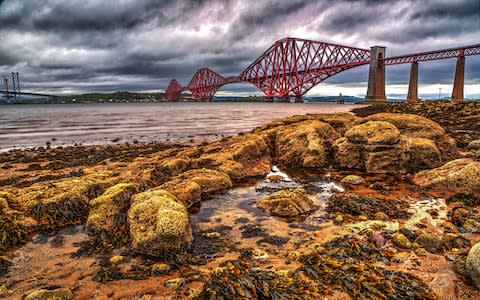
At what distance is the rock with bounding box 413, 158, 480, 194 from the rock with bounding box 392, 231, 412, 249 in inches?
132

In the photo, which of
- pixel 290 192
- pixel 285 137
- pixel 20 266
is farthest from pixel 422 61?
pixel 20 266

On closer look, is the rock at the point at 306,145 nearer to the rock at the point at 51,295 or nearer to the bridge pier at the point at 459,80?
the rock at the point at 51,295

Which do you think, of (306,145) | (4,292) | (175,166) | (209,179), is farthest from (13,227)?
(306,145)

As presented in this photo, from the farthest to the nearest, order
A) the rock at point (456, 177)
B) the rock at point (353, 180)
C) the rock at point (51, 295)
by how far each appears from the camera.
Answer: the rock at point (353, 180), the rock at point (456, 177), the rock at point (51, 295)

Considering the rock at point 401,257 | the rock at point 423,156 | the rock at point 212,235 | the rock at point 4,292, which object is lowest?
the rock at point 4,292

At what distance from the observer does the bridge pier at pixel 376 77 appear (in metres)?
69.6

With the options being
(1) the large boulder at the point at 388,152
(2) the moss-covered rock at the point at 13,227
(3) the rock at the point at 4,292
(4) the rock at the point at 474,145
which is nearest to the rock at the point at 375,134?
(1) the large boulder at the point at 388,152

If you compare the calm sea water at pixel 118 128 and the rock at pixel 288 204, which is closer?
the rock at pixel 288 204

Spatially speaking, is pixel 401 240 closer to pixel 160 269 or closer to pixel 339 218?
pixel 339 218

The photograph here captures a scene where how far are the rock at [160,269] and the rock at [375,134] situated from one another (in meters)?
7.94

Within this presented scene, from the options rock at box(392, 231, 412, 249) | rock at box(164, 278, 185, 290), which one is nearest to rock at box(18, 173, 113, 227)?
rock at box(164, 278, 185, 290)

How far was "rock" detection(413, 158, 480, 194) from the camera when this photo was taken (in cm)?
642

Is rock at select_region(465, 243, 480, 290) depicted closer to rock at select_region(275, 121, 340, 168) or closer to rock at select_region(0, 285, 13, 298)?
rock at select_region(0, 285, 13, 298)

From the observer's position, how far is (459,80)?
4616 cm
